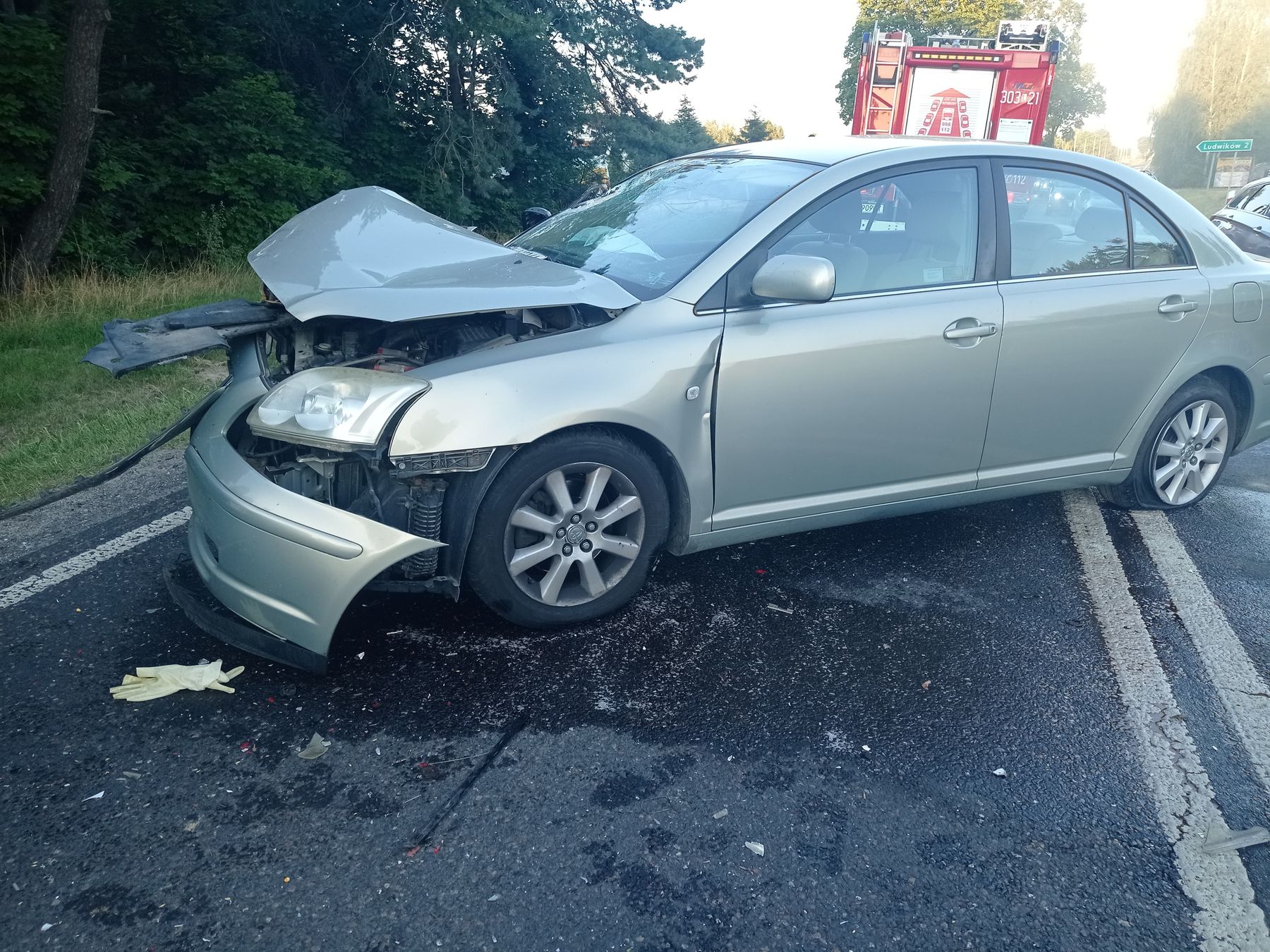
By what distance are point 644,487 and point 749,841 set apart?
134 centimetres

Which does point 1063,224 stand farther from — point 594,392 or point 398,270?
point 398,270

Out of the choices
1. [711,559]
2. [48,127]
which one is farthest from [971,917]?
[48,127]

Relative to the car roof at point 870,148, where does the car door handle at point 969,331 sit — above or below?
below

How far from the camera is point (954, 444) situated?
3.98 metres

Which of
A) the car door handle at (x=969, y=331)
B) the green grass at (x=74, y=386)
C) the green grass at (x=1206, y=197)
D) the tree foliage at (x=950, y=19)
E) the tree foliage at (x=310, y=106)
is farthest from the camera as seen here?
the tree foliage at (x=950, y=19)

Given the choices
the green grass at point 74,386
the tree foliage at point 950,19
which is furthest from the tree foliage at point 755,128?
the green grass at point 74,386

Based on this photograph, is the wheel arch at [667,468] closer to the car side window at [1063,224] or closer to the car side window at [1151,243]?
the car side window at [1063,224]

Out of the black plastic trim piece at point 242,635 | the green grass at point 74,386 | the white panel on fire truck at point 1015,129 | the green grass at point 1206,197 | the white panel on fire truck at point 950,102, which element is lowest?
the green grass at point 1206,197

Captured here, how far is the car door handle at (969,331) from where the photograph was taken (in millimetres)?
3812

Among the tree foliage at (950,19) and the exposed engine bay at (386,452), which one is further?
the tree foliage at (950,19)

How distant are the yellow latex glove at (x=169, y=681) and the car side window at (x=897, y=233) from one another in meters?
2.39

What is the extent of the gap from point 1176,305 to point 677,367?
2507 millimetres

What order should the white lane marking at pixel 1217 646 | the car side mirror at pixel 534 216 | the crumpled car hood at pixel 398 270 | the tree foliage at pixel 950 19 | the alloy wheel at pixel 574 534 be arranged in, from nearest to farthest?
the white lane marking at pixel 1217 646
the crumpled car hood at pixel 398 270
the alloy wheel at pixel 574 534
the car side mirror at pixel 534 216
the tree foliage at pixel 950 19

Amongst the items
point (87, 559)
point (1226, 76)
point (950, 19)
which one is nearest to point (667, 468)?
point (87, 559)
